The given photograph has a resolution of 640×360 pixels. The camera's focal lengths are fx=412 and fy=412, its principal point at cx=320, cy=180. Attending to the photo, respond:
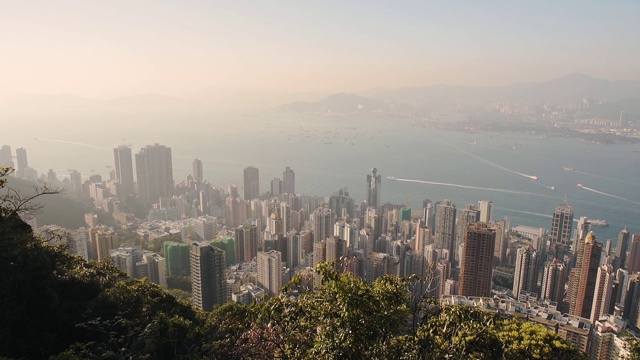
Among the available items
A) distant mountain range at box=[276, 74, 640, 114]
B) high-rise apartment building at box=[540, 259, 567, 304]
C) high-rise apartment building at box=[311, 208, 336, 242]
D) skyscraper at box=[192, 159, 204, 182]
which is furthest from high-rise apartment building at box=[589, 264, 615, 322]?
distant mountain range at box=[276, 74, 640, 114]

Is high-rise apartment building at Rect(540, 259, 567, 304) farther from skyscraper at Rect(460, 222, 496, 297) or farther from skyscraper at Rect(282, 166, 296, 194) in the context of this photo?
skyscraper at Rect(282, 166, 296, 194)

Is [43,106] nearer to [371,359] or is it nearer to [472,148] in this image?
[472,148]

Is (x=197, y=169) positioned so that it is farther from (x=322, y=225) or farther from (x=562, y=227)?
(x=562, y=227)

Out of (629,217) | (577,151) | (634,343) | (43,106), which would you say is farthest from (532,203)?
(43,106)

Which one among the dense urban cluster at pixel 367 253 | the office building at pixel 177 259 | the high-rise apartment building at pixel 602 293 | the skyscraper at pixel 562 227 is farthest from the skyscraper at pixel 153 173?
the high-rise apartment building at pixel 602 293

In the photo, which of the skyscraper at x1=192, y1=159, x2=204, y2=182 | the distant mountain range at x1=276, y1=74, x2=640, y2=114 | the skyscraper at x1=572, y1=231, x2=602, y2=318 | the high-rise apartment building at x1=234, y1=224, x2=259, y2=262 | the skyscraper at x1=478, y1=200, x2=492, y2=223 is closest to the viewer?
the skyscraper at x1=572, y1=231, x2=602, y2=318

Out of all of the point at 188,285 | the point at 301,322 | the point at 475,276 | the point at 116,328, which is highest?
the point at 301,322

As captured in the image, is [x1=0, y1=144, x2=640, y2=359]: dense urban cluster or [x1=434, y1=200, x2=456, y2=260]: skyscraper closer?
[x1=0, y1=144, x2=640, y2=359]: dense urban cluster
